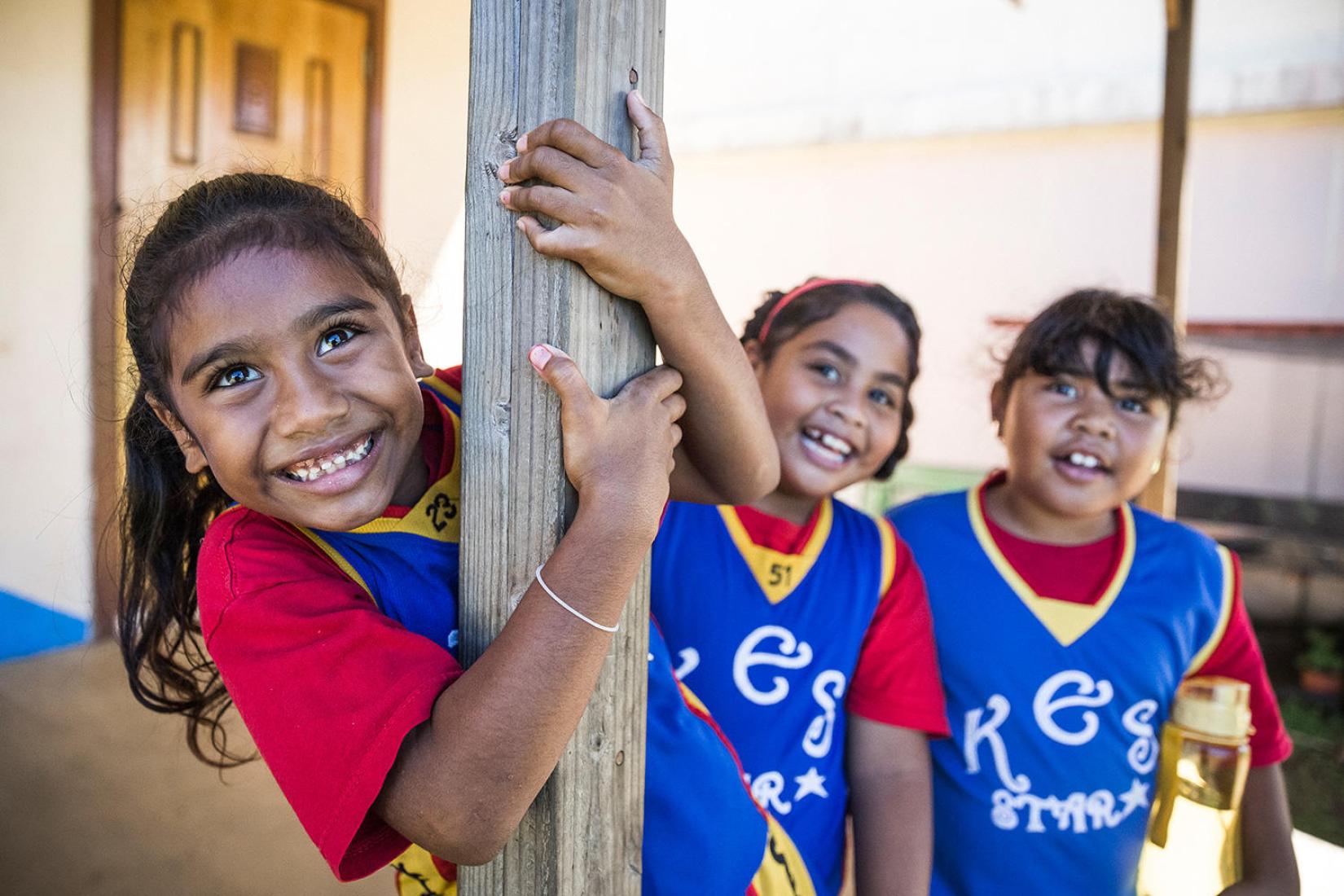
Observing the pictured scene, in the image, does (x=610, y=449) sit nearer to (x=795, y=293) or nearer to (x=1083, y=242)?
(x=795, y=293)

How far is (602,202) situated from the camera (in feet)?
2.71

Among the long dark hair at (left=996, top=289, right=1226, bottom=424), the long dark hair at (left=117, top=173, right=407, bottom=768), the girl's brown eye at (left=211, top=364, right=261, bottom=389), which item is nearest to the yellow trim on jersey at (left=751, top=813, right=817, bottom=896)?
the long dark hair at (left=117, top=173, right=407, bottom=768)

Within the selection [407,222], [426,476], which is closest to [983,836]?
[426,476]

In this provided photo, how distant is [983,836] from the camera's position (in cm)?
178

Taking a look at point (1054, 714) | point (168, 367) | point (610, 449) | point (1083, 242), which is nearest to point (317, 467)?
point (168, 367)

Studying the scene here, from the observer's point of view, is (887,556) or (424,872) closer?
(424,872)

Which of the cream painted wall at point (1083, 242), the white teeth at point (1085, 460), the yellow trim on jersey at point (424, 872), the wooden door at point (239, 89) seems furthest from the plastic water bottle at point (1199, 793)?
the cream painted wall at point (1083, 242)

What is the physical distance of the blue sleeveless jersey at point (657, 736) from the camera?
1048mm

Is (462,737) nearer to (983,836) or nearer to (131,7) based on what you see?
(983,836)

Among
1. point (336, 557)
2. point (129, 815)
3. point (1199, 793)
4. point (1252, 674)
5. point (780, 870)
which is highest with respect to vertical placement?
point (336, 557)

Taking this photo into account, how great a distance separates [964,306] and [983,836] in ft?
19.7

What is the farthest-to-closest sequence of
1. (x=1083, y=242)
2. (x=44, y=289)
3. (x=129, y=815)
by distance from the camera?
(x=1083, y=242), (x=44, y=289), (x=129, y=815)

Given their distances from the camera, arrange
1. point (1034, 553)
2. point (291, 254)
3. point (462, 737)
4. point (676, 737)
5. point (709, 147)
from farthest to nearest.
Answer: point (709, 147)
point (1034, 553)
point (676, 737)
point (291, 254)
point (462, 737)

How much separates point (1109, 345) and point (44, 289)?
4.09m
